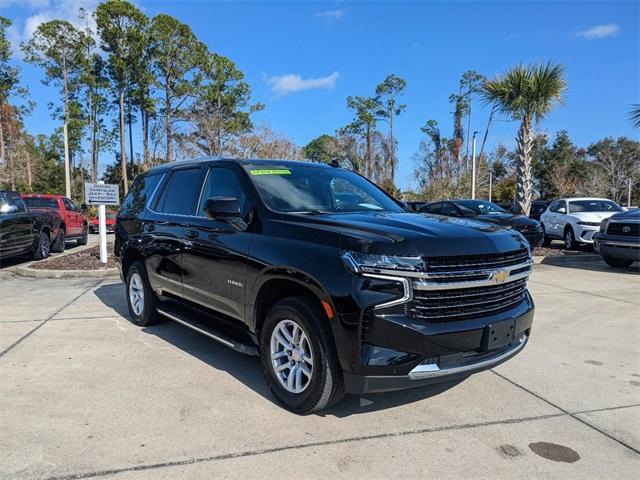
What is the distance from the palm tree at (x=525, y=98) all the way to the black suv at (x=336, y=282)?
13533mm

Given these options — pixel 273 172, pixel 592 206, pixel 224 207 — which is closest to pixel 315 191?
pixel 273 172

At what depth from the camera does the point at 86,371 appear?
14.9 ft

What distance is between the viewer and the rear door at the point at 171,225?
500 centimetres

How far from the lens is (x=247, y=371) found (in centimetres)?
457

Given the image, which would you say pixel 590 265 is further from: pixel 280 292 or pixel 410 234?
pixel 280 292

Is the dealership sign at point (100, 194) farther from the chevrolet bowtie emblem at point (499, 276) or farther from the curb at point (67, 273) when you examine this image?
the chevrolet bowtie emblem at point (499, 276)

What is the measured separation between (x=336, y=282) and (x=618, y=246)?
31.4 feet

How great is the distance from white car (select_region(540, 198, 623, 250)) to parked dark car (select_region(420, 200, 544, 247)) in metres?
1.73

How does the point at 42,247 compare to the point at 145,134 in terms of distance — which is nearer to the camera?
the point at 42,247

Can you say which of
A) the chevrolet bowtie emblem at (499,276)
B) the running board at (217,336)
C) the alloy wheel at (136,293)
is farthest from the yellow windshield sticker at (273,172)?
the alloy wheel at (136,293)

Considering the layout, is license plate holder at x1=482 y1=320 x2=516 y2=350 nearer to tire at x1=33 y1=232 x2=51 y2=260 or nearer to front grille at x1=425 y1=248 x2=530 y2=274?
front grille at x1=425 y1=248 x2=530 y2=274

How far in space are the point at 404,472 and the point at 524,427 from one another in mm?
1119

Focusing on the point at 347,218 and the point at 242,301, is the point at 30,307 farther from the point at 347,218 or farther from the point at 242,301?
the point at 347,218

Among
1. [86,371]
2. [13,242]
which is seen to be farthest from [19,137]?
[86,371]
